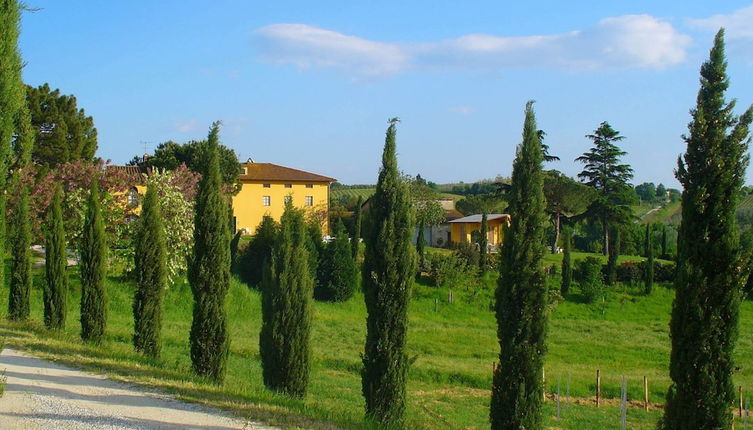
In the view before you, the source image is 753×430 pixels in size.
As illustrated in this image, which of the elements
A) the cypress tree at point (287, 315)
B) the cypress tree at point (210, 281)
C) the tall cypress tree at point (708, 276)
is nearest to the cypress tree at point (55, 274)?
the cypress tree at point (210, 281)

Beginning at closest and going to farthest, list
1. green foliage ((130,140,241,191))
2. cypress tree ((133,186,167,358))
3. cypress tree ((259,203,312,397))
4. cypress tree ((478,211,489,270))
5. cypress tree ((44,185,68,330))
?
1. cypress tree ((259,203,312,397))
2. cypress tree ((133,186,167,358))
3. cypress tree ((44,185,68,330))
4. cypress tree ((478,211,489,270))
5. green foliage ((130,140,241,191))

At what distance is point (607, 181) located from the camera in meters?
51.9

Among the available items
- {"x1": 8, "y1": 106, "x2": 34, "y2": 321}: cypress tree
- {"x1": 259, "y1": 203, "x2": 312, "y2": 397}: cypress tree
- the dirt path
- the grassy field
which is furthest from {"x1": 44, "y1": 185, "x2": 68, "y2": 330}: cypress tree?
the dirt path

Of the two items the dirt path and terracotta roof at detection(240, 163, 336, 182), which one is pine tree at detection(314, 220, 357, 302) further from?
the dirt path

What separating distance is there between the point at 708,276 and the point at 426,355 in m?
18.9

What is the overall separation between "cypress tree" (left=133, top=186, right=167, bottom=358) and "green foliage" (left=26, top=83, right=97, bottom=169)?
24126 millimetres

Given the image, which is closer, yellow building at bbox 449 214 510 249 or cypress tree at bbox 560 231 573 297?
cypress tree at bbox 560 231 573 297

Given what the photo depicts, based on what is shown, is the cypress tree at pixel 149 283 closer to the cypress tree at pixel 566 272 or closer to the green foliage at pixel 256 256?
the green foliage at pixel 256 256

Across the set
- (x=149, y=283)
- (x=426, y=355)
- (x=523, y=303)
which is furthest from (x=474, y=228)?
(x=523, y=303)

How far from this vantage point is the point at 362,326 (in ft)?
100

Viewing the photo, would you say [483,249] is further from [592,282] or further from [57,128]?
[57,128]

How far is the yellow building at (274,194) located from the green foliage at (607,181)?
71.2ft

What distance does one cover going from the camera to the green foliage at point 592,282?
123 feet

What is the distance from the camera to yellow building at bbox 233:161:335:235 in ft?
185
